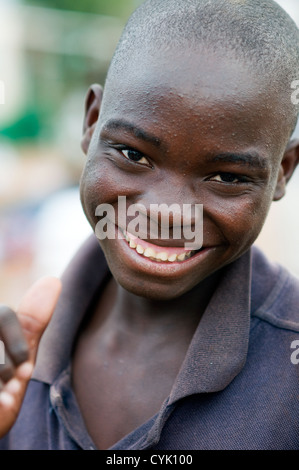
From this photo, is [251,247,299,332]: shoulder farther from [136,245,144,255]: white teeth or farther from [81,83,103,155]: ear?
[81,83,103,155]: ear

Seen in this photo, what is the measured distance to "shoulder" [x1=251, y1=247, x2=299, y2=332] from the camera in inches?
59.2

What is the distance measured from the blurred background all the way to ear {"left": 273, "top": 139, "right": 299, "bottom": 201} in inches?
122

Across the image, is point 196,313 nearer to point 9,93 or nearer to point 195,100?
point 195,100

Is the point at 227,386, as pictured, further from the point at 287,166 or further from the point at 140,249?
the point at 287,166

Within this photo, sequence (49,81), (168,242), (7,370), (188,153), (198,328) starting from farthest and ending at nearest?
(49,81)
(198,328)
(168,242)
(188,153)
(7,370)

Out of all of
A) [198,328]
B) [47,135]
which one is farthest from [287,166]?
[47,135]

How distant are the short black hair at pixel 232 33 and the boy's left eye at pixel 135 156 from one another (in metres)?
0.22

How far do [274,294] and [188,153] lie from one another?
0.53 metres

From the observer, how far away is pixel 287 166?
1.61 m

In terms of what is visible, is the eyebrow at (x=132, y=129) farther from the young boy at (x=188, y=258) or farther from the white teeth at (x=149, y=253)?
the white teeth at (x=149, y=253)

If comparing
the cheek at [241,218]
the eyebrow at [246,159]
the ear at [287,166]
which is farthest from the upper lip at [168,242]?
the ear at [287,166]

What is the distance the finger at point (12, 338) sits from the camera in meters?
1.19

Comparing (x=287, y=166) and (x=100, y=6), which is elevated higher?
(x=287, y=166)

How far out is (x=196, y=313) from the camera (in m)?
1.65
